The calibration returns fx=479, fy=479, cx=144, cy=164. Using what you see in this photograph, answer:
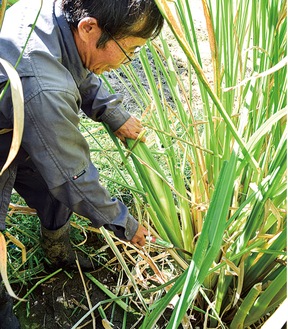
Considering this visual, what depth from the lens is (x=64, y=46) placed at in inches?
45.6

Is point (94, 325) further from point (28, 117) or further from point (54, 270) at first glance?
point (28, 117)

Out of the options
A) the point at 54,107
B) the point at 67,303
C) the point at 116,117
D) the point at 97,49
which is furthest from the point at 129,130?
the point at 67,303

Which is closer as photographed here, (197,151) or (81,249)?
(197,151)

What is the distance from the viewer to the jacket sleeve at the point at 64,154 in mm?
1033

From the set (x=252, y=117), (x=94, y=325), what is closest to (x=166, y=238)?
(x=94, y=325)

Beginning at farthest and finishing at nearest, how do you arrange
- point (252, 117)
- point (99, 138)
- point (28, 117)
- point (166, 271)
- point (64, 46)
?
Answer: 1. point (99, 138)
2. point (166, 271)
3. point (252, 117)
4. point (64, 46)
5. point (28, 117)

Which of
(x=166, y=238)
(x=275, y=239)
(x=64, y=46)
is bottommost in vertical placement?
(x=166, y=238)

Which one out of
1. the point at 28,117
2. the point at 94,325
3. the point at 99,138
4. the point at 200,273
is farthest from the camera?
the point at 99,138

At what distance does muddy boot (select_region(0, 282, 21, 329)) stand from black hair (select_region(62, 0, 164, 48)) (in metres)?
0.78

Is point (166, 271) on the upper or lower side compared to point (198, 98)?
lower

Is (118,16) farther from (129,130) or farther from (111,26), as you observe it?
(129,130)

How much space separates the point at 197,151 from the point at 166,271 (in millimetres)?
474

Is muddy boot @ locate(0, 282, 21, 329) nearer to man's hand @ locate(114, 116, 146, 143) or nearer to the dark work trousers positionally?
the dark work trousers

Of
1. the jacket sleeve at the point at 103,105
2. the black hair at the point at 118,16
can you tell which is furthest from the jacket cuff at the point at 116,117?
the black hair at the point at 118,16
